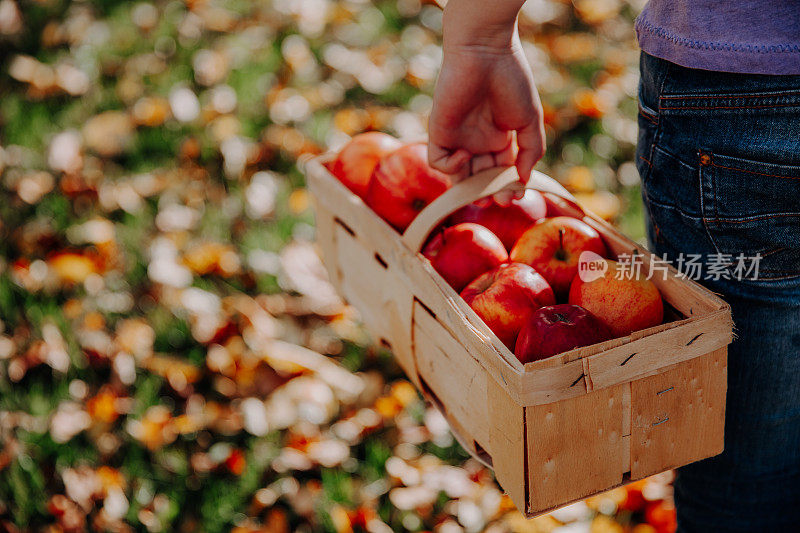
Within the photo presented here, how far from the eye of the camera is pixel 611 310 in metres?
1.30

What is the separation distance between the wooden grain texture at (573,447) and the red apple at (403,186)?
0.65 metres

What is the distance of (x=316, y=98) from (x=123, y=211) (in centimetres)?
92

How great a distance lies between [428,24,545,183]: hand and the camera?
1.30 meters

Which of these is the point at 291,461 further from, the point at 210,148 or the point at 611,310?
the point at 210,148

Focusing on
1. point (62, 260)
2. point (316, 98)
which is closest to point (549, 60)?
point (316, 98)

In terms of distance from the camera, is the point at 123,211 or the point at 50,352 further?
the point at 123,211

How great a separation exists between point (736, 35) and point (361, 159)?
37.1 inches

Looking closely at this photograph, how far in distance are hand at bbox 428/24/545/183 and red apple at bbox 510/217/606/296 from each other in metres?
0.12

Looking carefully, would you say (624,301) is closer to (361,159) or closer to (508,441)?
(508,441)

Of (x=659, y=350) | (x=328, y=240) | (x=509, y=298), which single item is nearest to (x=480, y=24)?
(x=509, y=298)

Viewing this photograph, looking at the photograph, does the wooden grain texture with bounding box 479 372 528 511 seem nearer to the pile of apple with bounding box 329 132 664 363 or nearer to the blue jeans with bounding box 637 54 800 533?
the pile of apple with bounding box 329 132 664 363

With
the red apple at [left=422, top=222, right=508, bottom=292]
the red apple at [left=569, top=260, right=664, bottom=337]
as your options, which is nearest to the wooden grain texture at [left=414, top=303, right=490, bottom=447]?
the red apple at [left=422, top=222, right=508, bottom=292]

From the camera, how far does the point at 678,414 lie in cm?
124

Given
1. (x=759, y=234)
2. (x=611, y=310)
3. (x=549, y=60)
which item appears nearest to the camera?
(x=759, y=234)
